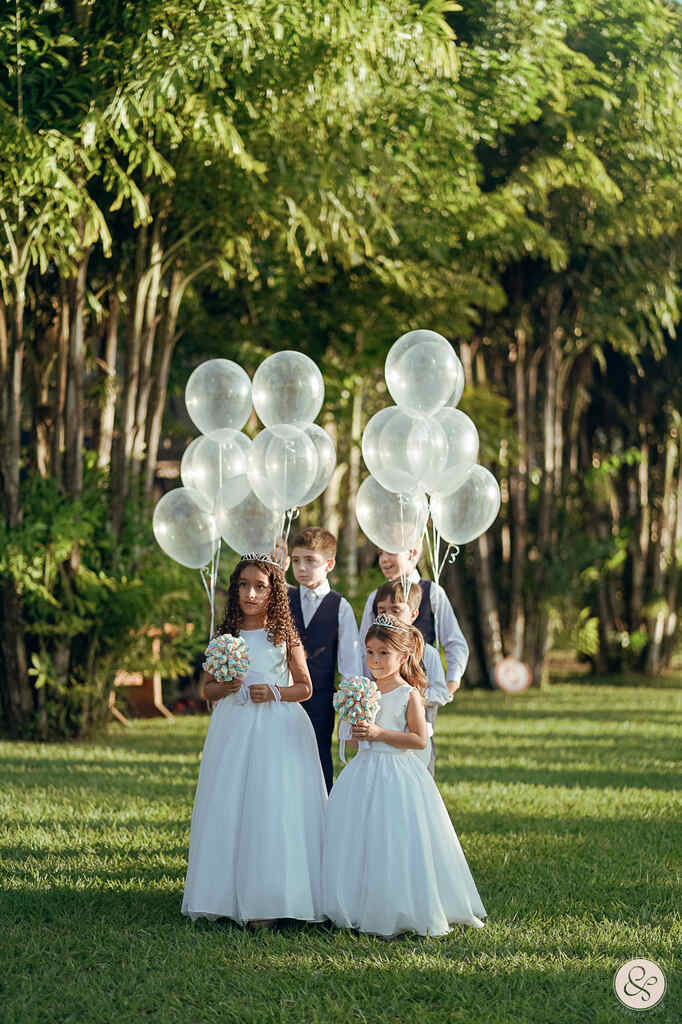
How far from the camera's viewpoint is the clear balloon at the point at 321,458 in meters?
5.64

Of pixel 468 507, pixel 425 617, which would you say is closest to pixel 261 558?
pixel 425 617

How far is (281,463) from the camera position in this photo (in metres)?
5.36

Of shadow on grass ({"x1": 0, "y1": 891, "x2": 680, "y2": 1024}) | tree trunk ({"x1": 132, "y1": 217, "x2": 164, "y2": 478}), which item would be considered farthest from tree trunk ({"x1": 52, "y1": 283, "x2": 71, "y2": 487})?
shadow on grass ({"x1": 0, "y1": 891, "x2": 680, "y2": 1024})

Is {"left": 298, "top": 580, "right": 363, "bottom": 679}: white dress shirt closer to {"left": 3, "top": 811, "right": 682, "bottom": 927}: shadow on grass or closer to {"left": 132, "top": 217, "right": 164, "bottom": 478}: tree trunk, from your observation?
{"left": 3, "top": 811, "right": 682, "bottom": 927}: shadow on grass

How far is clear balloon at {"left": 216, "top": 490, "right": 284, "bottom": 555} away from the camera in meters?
5.53

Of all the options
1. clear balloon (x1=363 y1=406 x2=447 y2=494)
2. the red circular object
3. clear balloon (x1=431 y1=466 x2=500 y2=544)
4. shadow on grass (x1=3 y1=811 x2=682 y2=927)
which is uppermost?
clear balloon (x1=363 y1=406 x2=447 y2=494)

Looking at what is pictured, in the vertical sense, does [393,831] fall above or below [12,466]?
below

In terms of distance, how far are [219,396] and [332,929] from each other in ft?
8.05

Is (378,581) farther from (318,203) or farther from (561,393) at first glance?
(561,393)

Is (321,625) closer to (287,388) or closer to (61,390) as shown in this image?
(287,388)

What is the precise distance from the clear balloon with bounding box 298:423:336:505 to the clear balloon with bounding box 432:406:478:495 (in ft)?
1.63

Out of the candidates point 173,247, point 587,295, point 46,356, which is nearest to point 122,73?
point 173,247

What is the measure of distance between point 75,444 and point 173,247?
→ 174 centimetres

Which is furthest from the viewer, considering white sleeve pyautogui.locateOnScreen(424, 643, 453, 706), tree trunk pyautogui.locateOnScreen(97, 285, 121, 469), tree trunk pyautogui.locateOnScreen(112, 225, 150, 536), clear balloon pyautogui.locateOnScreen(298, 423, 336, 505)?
tree trunk pyautogui.locateOnScreen(97, 285, 121, 469)
